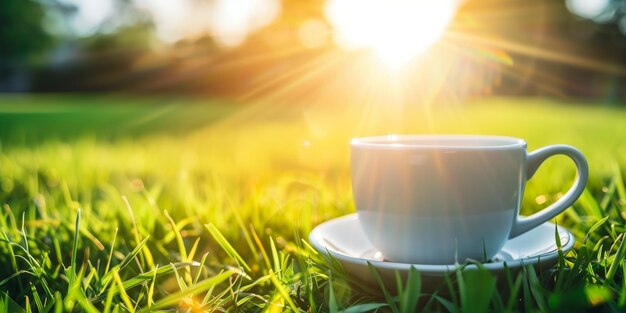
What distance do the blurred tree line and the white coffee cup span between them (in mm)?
6067

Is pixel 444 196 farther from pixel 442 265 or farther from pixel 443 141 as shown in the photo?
pixel 443 141

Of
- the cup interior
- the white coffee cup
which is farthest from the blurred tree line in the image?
the white coffee cup

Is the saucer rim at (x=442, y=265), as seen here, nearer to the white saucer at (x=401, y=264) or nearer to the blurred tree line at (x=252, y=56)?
the white saucer at (x=401, y=264)

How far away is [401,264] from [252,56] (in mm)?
14042

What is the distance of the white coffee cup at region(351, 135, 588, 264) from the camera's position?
32.9 inches

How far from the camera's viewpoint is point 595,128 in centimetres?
429

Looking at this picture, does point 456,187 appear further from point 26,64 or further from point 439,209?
point 26,64

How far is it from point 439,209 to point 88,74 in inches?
834

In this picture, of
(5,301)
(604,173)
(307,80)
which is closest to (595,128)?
(604,173)

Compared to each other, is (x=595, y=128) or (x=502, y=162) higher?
(x=502, y=162)

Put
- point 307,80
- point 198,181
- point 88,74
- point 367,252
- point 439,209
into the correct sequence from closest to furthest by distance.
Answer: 1. point 439,209
2. point 367,252
3. point 198,181
4. point 307,80
5. point 88,74

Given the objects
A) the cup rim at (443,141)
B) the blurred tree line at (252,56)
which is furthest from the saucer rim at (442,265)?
the blurred tree line at (252,56)

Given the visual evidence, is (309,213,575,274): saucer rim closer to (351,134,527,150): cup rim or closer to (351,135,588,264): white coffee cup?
(351,135,588,264): white coffee cup

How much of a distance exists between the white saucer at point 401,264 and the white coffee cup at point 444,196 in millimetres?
52
